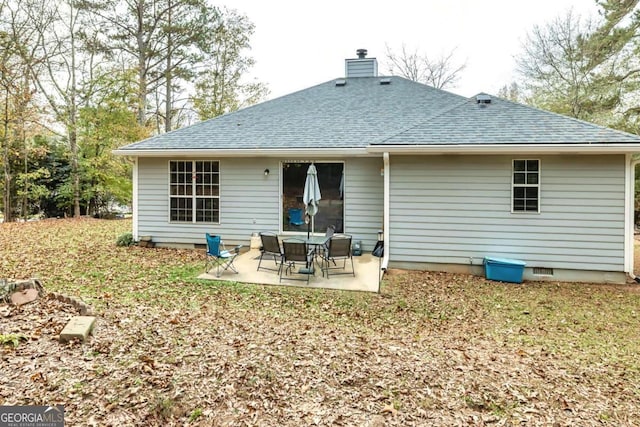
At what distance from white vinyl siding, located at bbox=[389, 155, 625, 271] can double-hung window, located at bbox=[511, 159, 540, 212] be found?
123 mm

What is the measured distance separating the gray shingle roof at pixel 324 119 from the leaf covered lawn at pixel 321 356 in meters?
4.12

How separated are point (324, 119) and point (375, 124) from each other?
1525mm

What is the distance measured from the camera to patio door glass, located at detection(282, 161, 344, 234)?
9047 mm

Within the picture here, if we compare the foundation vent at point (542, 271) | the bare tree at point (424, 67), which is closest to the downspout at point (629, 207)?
the foundation vent at point (542, 271)

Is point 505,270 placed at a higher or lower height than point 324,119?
lower

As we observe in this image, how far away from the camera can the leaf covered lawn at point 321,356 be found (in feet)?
9.04

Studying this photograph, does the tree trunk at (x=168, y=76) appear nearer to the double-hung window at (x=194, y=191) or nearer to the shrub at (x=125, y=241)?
the double-hung window at (x=194, y=191)

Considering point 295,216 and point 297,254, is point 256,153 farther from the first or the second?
point 297,254

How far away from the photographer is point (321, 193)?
9188 millimetres

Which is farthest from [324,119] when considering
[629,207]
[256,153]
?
[629,207]

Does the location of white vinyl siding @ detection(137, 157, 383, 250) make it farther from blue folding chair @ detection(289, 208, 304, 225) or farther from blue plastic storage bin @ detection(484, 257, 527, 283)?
blue plastic storage bin @ detection(484, 257, 527, 283)

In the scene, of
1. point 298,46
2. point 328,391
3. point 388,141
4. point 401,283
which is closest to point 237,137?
point 388,141

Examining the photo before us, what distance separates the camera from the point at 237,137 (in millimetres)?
9570

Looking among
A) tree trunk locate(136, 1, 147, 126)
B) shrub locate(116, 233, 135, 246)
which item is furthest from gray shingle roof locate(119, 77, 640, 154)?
tree trunk locate(136, 1, 147, 126)
